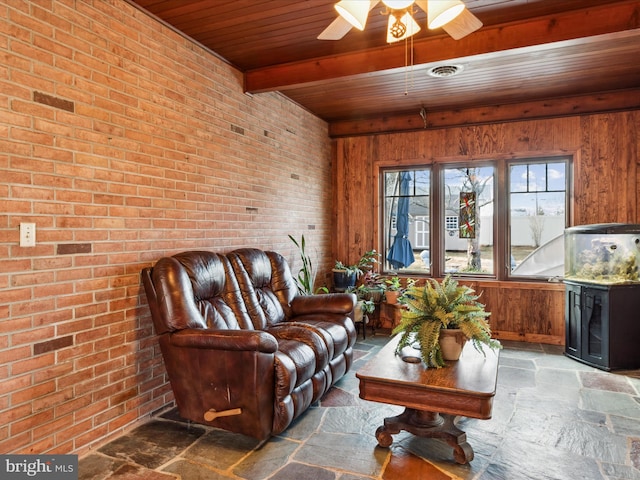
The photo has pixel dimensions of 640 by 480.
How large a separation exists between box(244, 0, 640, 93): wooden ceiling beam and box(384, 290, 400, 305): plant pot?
8.59ft

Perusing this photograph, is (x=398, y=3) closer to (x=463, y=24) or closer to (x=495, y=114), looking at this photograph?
(x=463, y=24)

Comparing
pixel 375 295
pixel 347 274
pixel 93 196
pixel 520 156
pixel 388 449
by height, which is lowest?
pixel 388 449

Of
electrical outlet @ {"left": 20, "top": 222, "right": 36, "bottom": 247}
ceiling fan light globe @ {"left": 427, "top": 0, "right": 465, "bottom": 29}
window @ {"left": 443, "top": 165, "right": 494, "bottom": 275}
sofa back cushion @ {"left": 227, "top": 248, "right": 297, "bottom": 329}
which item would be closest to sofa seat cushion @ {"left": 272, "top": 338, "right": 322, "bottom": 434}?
sofa back cushion @ {"left": 227, "top": 248, "right": 297, "bottom": 329}

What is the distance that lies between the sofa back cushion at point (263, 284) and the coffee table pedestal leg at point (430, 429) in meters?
1.27

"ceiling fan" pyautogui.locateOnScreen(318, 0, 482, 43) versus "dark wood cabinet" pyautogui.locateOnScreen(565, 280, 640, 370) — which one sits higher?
"ceiling fan" pyautogui.locateOnScreen(318, 0, 482, 43)

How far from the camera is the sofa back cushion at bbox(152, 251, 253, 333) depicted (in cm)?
243

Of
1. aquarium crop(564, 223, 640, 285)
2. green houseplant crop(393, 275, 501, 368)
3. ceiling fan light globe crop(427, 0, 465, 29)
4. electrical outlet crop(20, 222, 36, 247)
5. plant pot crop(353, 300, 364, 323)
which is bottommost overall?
plant pot crop(353, 300, 364, 323)

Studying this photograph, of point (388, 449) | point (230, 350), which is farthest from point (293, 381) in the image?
point (388, 449)

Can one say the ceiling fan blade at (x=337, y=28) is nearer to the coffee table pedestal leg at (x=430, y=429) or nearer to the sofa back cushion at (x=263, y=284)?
the sofa back cushion at (x=263, y=284)

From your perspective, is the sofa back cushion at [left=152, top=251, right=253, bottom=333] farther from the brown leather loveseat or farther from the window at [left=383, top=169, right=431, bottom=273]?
the window at [left=383, top=169, right=431, bottom=273]

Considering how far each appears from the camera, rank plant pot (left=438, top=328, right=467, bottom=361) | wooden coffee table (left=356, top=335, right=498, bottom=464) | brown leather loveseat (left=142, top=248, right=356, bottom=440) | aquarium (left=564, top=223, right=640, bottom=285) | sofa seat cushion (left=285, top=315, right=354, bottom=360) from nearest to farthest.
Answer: wooden coffee table (left=356, top=335, right=498, bottom=464), brown leather loveseat (left=142, top=248, right=356, bottom=440), plant pot (left=438, top=328, right=467, bottom=361), sofa seat cushion (left=285, top=315, right=354, bottom=360), aquarium (left=564, top=223, right=640, bottom=285)

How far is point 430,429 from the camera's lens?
2.29m

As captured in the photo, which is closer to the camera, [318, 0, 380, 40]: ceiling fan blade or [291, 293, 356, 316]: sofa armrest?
[318, 0, 380, 40]: ceiling fan blade

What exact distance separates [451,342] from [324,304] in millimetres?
1363
